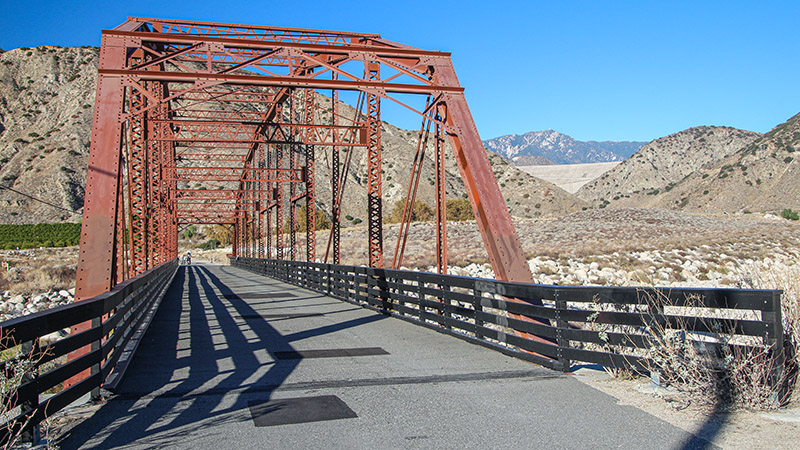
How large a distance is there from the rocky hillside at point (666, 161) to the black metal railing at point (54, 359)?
147962 millimetres

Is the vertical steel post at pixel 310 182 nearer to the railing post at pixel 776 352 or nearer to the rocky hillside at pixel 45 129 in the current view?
the railing post at pixel 776 352

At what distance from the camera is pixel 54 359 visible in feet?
21.0

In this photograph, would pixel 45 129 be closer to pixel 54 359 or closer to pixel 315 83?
pixel 315 83

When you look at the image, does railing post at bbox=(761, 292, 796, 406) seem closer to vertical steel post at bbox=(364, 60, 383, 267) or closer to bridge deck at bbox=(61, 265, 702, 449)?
bridge deck at bbox=(61, 265, 702, 449)

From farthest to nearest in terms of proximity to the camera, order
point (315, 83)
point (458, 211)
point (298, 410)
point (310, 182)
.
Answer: point (458, 211) < point (310, 182) < point (315, 83) < point (298, 410)

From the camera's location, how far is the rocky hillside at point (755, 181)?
91869 mm

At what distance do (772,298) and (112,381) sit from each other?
6883mm

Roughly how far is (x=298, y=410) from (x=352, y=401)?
628mm

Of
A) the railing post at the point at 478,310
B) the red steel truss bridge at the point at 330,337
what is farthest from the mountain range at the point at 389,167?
the railing post at the point at 478,310

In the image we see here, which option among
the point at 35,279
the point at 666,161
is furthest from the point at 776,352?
the point at 666,161

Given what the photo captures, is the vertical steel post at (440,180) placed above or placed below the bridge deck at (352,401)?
above

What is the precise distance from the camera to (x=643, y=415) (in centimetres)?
586

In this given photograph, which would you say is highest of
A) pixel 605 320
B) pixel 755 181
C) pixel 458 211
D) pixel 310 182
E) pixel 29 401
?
pixel 755 181

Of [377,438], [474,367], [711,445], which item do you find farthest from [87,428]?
[711,445]
